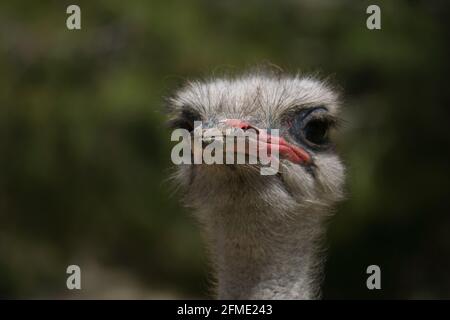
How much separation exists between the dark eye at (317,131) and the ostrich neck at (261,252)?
0.28 metres

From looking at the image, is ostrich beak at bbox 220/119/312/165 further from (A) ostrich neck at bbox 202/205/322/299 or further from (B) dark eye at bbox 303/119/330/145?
(A) ostrich neck at bbox 202/205/322/299

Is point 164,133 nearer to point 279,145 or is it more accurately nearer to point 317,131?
point 317,131

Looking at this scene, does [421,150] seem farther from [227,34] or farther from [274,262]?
[274,262]

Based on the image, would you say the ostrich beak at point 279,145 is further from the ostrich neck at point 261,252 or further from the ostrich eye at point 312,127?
the ostrich neck at point 261,252

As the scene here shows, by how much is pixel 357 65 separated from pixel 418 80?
19.6 inches

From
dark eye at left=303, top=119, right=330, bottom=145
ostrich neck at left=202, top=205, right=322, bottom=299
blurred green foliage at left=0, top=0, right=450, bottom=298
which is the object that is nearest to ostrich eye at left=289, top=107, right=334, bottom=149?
dark eye at left=303, top=119, right=330, bottom=145

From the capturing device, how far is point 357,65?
7.02m

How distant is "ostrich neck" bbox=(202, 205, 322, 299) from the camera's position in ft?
10.2

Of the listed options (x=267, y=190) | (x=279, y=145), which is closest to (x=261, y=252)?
(x=267, y=190)

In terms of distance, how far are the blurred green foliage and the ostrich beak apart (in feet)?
10.5

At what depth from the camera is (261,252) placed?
314cm

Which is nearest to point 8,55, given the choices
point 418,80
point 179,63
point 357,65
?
point 179,63

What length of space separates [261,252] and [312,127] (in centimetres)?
49

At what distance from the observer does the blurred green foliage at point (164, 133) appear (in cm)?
697
